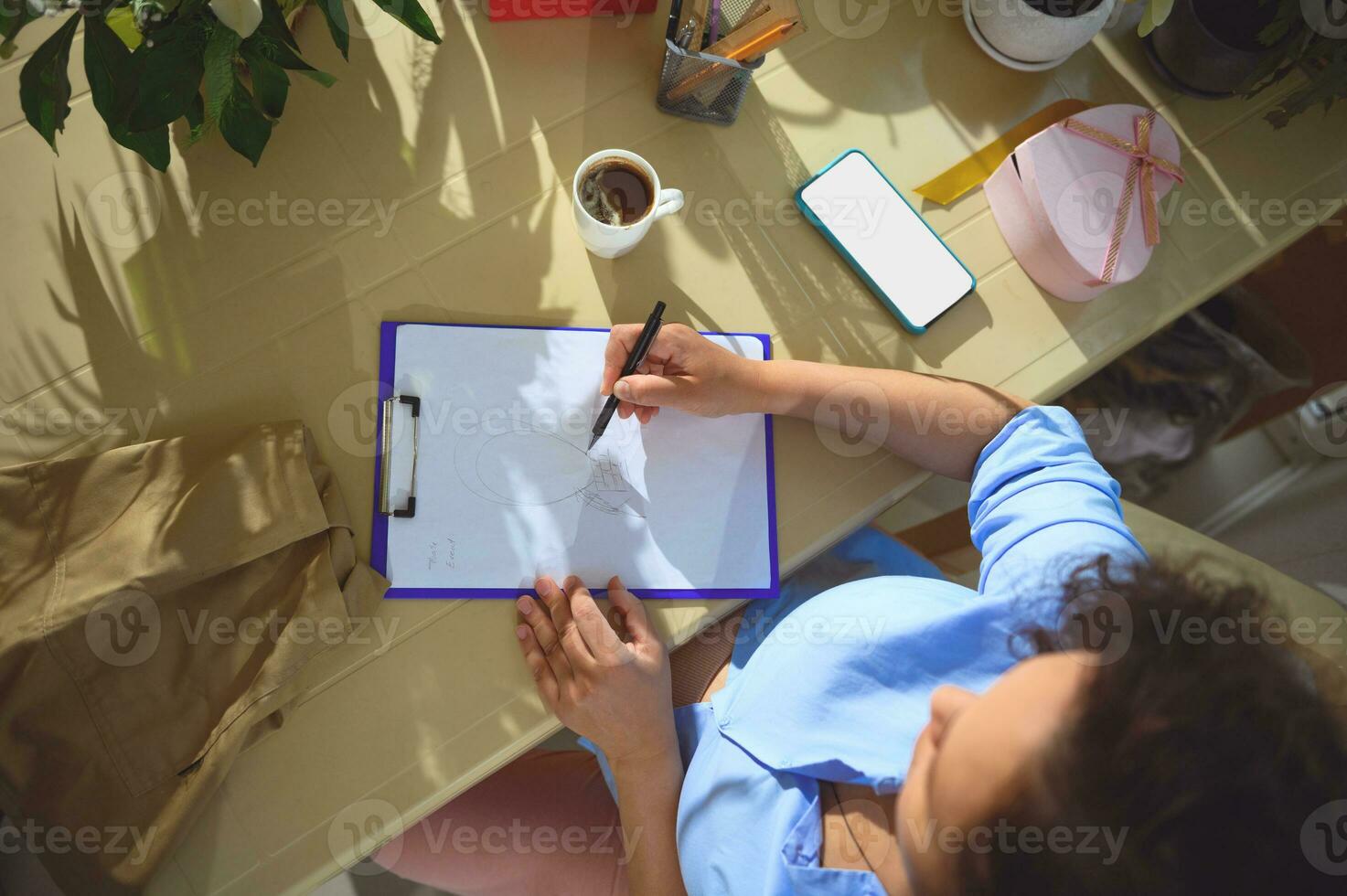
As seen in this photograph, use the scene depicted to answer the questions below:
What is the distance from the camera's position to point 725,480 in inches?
30.3

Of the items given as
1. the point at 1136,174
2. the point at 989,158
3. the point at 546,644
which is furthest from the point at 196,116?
the point at 1136,174

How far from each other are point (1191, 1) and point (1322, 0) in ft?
0.40

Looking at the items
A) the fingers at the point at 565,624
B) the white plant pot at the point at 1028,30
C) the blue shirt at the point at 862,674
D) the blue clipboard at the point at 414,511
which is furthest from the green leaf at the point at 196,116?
the white plant pot at the point at 1028,30

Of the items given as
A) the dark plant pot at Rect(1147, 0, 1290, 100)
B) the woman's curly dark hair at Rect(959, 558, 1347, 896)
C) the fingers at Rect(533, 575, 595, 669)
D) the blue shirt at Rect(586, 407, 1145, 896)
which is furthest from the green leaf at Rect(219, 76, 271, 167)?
the dark plant pot at Rect(1147, 0, 1290, 100)

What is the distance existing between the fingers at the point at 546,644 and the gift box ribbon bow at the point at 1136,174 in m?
0.61

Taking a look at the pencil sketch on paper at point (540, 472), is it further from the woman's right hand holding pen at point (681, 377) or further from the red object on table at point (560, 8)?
the red object on table at point (560, 8)

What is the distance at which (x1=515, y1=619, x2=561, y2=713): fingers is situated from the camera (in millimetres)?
695

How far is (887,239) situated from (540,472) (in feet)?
1.34

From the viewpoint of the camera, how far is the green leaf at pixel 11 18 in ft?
1.73

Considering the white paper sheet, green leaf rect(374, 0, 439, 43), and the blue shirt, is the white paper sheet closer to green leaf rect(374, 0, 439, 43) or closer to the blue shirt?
the blue shirt

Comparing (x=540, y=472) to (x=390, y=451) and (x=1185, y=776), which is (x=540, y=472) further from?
(x=1185, y=776)

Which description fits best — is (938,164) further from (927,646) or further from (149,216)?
(149,216)

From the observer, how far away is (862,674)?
0.72 m

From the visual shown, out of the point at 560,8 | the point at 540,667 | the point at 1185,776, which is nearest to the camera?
the point at 1185,776
